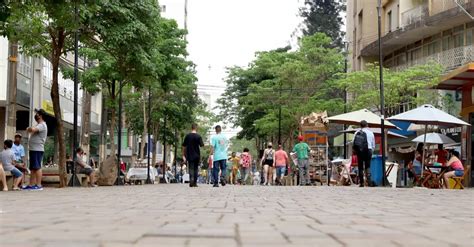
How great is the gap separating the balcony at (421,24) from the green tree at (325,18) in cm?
1809

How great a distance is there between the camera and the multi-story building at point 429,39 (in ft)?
74.3

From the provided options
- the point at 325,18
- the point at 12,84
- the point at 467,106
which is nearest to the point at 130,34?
the point at 12,84

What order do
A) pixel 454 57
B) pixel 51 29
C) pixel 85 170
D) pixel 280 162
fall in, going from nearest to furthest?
pixel 51 29, pixel 85 170, pixel 280 162, pixel 454 57

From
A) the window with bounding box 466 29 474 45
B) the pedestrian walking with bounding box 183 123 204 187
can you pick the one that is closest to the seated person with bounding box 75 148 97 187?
the pedestrian walking with bounding box 183 123 204 187

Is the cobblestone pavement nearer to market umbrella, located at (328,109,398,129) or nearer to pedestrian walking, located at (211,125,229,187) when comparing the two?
pedestrian walking, located at (211,125,229,187)

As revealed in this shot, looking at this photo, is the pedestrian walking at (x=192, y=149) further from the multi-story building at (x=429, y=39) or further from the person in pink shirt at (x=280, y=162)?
the multi-story building at (x=429, y=39)

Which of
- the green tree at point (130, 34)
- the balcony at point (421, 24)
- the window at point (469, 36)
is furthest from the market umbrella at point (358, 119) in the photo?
the window at point (469, 36)

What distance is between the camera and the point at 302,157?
68.5ft

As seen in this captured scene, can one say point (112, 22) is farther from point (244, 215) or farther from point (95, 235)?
point (95, 235)

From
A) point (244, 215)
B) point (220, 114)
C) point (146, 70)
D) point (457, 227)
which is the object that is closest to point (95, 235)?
point (244, 215)

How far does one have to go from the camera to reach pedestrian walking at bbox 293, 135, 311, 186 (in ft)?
67.8

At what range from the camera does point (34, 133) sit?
535 inches

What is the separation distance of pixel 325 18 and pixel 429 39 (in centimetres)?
2396

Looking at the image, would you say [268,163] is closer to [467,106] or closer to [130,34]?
[467,106]
